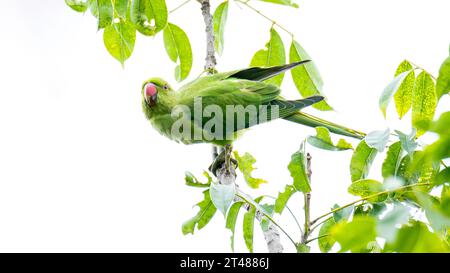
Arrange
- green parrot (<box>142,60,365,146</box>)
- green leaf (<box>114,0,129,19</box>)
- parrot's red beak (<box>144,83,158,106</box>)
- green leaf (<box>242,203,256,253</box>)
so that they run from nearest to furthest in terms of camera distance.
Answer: green leaf (<box>242,203,256,253</box>)
green leaf (<box>114,0,129,19</box>)
green parrot (<box>142,60,365,146</box>)
parrot's red beak (<box>144,83,158,106</box>)

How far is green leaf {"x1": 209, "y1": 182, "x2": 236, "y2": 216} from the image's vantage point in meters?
1.21

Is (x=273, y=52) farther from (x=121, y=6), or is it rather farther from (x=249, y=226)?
(x=249, y=226)

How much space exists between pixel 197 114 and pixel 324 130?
0.97 meters

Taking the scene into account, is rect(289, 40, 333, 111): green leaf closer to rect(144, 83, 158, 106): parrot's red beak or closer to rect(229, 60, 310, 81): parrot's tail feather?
rect(229, 60, 310, 81): parrot's tail feather

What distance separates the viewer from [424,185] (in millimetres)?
1167

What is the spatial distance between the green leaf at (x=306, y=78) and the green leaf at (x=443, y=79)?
1086 mm

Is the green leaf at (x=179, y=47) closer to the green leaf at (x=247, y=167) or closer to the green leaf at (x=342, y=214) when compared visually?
the green leaf at (x=247, y=167)

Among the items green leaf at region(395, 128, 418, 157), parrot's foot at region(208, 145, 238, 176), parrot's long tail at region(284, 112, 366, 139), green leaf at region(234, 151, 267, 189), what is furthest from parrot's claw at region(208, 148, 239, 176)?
green leaf at region(395, 128, 418, 157)

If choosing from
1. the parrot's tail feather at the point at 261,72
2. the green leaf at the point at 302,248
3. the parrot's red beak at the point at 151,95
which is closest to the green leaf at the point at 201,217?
the green leaf at the point at 302,248

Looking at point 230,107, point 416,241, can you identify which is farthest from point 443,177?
point 230,107

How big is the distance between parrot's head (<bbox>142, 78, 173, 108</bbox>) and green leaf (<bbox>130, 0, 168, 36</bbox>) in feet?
1.95

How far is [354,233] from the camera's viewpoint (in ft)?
1.88

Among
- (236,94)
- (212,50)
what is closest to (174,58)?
(212,50)

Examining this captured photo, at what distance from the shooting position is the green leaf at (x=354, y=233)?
563 millimetres
